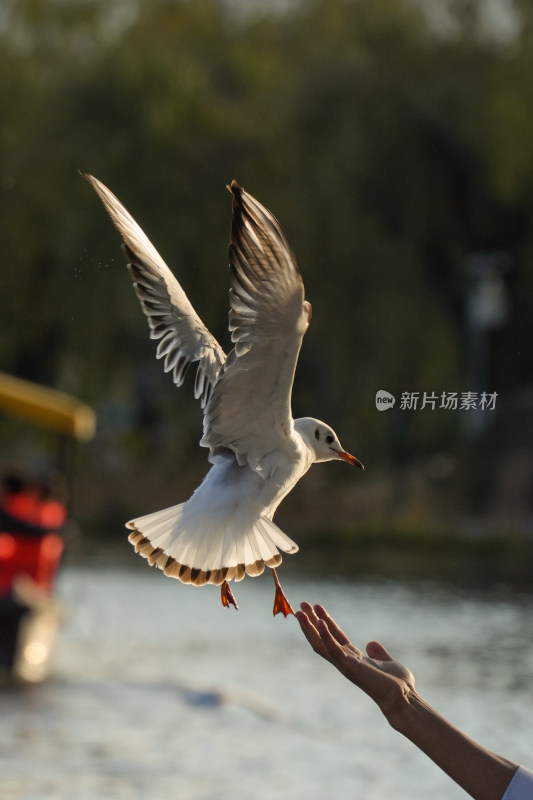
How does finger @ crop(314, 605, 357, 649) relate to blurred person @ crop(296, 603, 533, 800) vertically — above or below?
above

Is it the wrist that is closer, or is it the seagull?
the wrist

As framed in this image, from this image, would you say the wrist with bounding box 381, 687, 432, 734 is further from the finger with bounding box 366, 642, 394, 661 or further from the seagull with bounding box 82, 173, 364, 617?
the seagull with bounding box 82, 173, 364, 617

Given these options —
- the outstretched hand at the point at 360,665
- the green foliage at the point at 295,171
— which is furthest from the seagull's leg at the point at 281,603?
the green foliage at the point at 295,171

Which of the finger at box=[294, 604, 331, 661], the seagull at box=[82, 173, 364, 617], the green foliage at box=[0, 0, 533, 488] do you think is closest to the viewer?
the finger at box=[294, 604, 331, 661]

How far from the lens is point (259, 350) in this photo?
251 centimetres

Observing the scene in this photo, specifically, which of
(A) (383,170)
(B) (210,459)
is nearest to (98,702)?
(A) (383,170)

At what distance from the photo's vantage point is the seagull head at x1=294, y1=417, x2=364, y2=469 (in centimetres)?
245

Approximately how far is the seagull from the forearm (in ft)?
1.12

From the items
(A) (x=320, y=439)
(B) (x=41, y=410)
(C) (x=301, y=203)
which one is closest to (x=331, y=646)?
(A) (x=320, y=439)

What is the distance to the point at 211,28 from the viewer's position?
19.8 meters

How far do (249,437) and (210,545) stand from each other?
0.18 m

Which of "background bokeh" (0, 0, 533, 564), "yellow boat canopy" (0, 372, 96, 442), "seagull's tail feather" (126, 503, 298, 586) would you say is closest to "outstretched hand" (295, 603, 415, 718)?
"seagull's tail feather" (126, 503, 298, 586)

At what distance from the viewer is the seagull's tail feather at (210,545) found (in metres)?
2.40

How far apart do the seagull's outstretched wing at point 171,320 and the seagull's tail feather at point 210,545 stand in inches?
9.6
